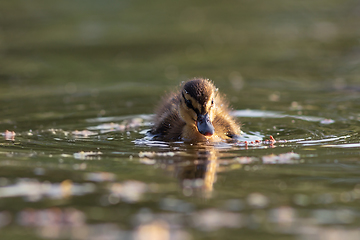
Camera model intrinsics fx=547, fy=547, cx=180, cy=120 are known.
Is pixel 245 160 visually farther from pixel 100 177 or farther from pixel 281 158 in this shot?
pixel 100 177

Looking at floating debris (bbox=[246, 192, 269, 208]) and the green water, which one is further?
floating debris (bbox=[246, 192, 269, 208])

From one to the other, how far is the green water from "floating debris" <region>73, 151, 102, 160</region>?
0.07 ft

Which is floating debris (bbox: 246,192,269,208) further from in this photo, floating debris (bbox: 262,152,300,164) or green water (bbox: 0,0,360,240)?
floating debris (bbox: 262,152,300,164)

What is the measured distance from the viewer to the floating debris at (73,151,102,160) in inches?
221

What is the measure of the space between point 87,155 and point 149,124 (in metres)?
2.45

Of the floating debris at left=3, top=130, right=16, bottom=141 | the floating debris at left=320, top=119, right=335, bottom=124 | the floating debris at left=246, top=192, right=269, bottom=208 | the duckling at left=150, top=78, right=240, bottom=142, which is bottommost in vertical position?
the floating debris at left=246, top=192, right=269, bottom=208

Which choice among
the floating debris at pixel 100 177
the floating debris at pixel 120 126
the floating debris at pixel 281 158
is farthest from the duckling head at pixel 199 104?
the floating debris at pixel 100 177

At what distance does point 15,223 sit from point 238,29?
1446cm

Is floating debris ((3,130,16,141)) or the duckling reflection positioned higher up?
floating debris ((3,130,16,141))

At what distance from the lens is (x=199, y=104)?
645 centimetres

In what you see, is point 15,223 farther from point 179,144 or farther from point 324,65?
point 324,65

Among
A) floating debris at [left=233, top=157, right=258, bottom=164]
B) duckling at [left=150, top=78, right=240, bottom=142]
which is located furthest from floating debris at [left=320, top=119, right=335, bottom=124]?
floating debris at [left=233, top=157, right=258, bottom=164]

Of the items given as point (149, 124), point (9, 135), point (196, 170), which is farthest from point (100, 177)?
point (149, 124)

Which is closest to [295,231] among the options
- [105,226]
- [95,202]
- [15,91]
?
[105,226]
